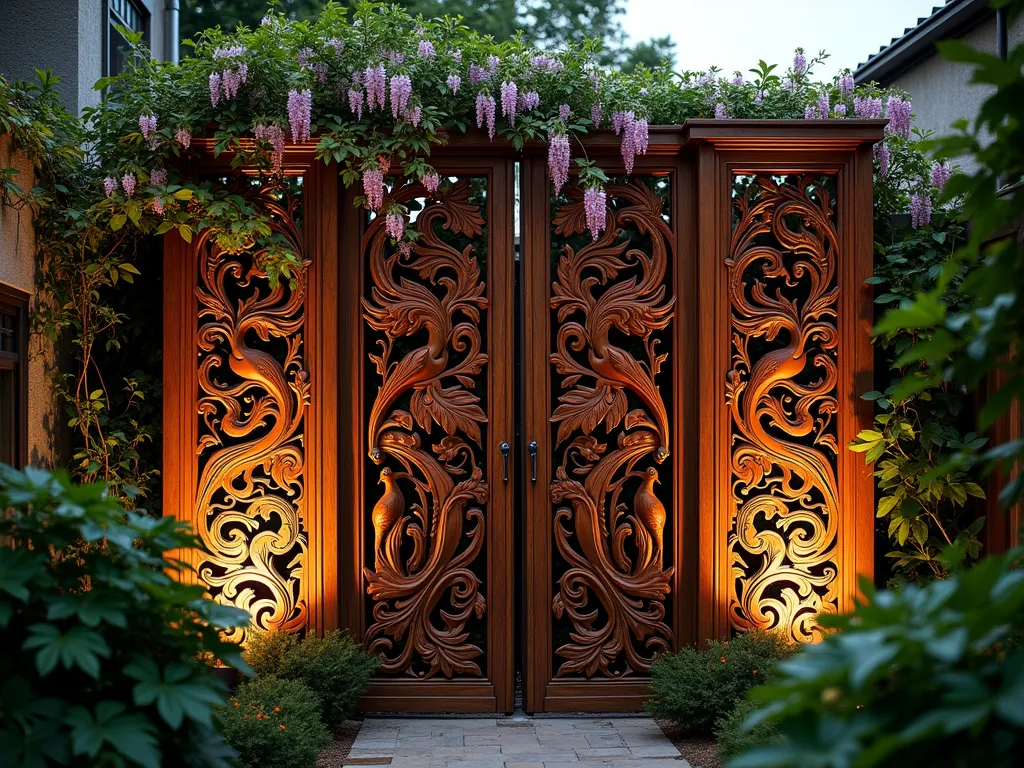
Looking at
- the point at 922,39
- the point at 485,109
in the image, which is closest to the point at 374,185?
the point at 485,109

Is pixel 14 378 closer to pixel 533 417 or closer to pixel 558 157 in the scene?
pixel 533 417

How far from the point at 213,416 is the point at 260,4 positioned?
10518 mm

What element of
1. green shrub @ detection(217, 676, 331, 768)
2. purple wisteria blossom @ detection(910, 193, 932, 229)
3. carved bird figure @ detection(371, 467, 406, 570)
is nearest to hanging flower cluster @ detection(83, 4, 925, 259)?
purple wisteria blossom @ detection(910, 193, 932, 229)

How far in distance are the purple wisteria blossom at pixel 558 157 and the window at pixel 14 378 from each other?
2375mm

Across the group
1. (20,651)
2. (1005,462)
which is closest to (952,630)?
(1005,462)

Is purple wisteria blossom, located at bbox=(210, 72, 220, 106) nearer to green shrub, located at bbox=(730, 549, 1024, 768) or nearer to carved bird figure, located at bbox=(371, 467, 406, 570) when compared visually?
carved bird figure, located at bbox=(371, 467, 406, 570)

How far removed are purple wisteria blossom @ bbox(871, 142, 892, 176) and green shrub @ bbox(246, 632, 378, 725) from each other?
3421 mm

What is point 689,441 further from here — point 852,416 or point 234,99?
point 234,99

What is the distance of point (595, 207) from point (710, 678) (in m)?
2.17

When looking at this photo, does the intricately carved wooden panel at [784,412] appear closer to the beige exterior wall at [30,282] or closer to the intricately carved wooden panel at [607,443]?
the intricately carved wooden panel at [607,443]

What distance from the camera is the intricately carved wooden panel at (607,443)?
4.96 meters

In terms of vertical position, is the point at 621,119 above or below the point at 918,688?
above

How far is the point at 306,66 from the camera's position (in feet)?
15.2

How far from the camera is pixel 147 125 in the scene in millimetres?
4562
